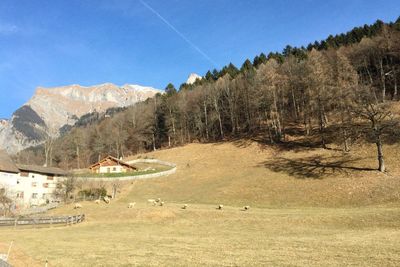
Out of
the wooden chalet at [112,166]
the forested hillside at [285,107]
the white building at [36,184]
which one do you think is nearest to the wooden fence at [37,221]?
the white building at [36,184]

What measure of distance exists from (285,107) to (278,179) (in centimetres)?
3907

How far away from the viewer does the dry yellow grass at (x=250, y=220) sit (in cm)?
1811

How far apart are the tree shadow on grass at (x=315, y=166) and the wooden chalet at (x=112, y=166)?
35.9 metres

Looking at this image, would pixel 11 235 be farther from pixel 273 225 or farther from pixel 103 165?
pixel 103 165

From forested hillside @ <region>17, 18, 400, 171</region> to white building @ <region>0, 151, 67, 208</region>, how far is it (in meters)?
22.9

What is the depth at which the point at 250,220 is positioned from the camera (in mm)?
32094

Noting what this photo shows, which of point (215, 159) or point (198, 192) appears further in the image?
point (215, 159)

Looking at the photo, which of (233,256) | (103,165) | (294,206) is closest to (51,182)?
(103,165)

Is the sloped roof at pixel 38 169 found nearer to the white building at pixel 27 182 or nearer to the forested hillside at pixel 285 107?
the white building at pixel 27 182

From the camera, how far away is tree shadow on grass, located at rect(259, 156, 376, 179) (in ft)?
163

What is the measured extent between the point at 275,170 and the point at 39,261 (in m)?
44.8

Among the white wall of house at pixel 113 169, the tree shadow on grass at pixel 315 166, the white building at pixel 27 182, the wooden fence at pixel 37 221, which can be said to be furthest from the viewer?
the white wall of house at pixel 113 169

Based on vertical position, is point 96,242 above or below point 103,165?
below

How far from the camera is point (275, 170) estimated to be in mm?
57094
